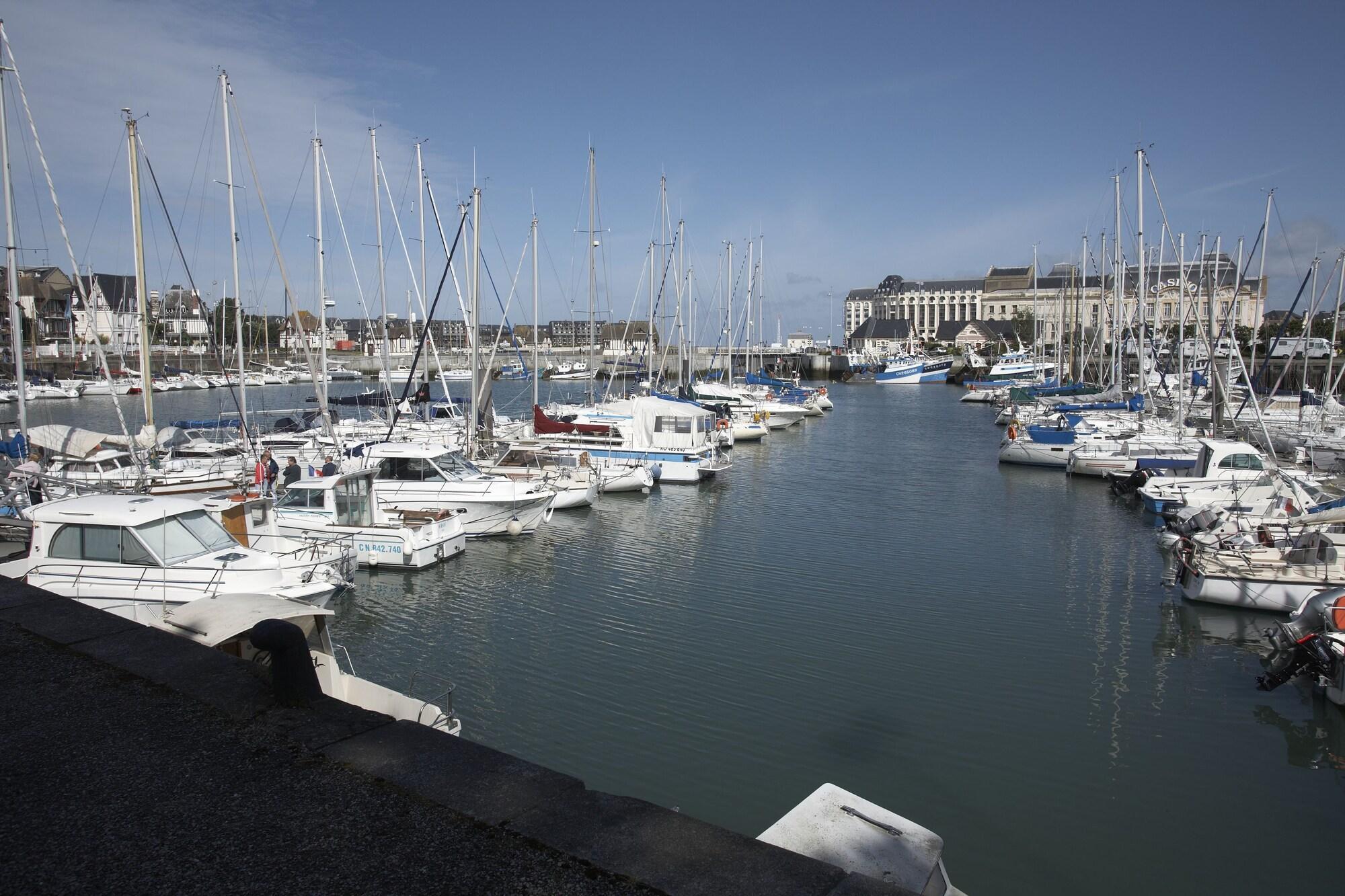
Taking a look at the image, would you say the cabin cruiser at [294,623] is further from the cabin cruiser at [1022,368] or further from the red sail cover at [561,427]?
the cabin cruiser at [1022,368]

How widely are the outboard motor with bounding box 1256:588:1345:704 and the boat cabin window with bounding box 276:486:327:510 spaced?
19.4 m

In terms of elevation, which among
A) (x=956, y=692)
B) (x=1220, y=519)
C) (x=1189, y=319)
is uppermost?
(x=1189, y=319)

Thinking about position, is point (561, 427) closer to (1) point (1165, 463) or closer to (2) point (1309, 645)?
(1) point (1165, 463)

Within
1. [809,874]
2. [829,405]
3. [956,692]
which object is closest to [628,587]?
[956,692]

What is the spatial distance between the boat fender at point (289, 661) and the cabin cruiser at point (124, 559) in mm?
9265

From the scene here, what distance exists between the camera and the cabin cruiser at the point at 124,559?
45.9 feet

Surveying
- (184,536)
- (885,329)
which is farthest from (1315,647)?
(885,329)

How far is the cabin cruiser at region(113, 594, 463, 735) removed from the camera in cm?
941

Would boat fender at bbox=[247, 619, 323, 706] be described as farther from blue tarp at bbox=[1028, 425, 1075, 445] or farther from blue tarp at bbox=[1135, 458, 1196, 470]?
blue tarp at bbox=[1028, 425, 1075, 445]

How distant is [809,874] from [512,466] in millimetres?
26470

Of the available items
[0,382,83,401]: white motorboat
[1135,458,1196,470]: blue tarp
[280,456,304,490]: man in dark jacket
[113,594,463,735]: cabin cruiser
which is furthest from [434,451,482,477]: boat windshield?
[0,382,83,401]: white motorboat

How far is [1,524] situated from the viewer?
19.1 meters

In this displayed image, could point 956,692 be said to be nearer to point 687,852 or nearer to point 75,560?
point 687,852

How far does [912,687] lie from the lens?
14.6 metres
